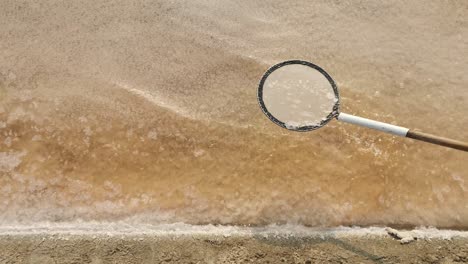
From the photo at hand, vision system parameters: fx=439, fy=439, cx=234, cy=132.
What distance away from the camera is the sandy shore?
281cm

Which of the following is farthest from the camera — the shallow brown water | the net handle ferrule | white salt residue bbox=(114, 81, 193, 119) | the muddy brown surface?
white salt residue bbox=(114, 81, 193, 119)

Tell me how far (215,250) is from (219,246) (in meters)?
0.04

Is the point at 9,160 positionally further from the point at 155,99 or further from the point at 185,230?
the point at 185,230

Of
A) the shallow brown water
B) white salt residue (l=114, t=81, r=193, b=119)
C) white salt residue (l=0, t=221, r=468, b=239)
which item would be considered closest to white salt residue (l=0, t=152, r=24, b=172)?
the shallow brown water

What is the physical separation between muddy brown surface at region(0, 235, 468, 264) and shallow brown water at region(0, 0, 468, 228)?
0.49 feet

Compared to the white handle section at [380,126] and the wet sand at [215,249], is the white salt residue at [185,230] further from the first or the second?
the white handle section at [380,126]

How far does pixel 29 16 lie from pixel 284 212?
2497 mm

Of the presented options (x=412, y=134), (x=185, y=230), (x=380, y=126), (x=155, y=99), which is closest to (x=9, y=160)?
(x=155, y=99)

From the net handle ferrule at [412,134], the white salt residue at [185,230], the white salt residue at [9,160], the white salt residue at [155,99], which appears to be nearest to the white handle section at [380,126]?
the net handle ferrule at [412,134]

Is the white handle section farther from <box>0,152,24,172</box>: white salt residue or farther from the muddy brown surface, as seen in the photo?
<box>0,152,24,172</box>: white salt residue

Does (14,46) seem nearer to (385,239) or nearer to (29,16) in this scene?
(29,16)

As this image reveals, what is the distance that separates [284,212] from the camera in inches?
115

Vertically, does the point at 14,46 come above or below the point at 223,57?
below

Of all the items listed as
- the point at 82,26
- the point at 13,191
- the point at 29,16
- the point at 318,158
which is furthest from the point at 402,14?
the point at 13,191
